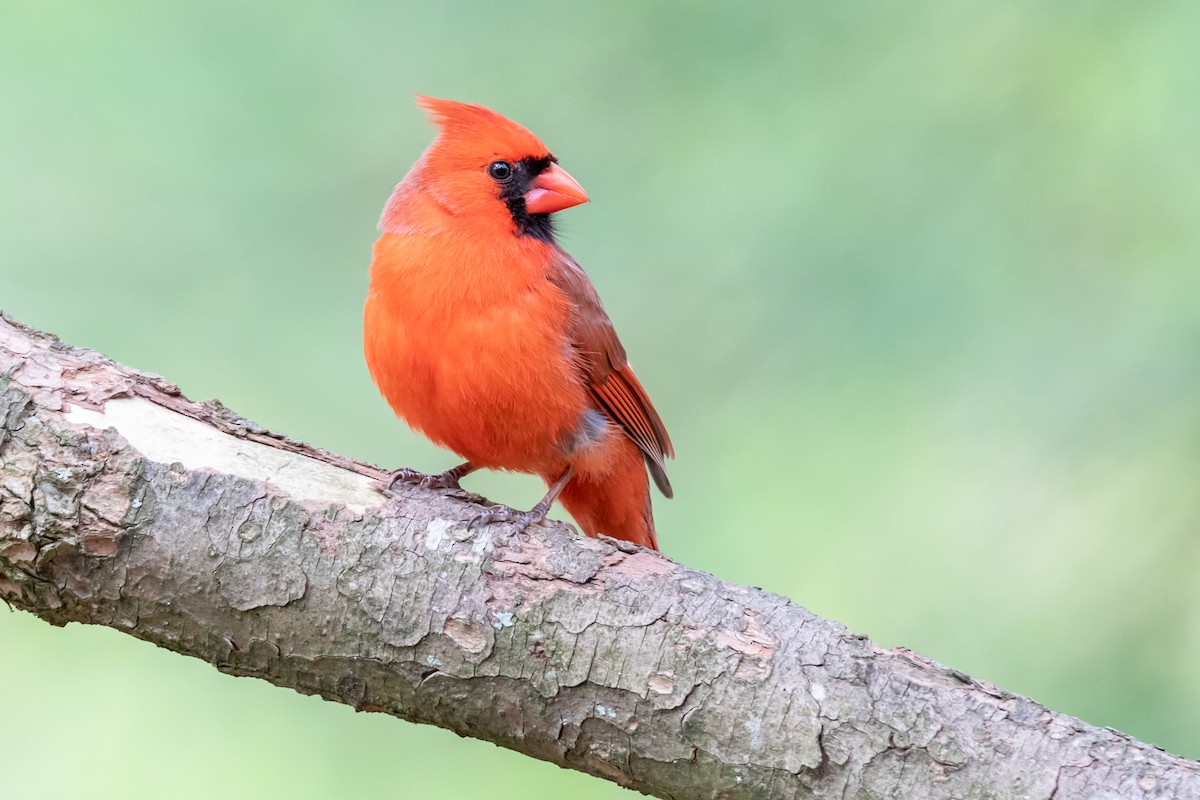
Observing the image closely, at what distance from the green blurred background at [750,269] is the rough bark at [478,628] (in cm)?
147

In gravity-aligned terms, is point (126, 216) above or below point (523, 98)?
below

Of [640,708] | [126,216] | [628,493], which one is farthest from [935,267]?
[126,216]

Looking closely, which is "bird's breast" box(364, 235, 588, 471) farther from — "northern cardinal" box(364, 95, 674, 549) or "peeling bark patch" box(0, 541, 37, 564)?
"peeling bark patch" box(0, 541, 37, 564)

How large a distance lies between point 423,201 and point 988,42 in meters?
2.00

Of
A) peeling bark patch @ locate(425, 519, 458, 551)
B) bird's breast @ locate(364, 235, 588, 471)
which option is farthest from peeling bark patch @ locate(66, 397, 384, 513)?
bird's breast @ locate(364, 235, 588, 471)

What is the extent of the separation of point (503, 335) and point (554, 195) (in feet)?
1.59

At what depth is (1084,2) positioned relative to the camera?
3.88 metres

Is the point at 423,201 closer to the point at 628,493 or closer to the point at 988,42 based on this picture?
the point at 628,493

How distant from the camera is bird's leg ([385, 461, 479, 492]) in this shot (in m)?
2.42

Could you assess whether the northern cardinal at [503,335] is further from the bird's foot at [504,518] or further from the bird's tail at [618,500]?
the bird's foot at [504,518]

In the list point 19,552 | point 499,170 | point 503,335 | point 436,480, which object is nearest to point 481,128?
point 499,170

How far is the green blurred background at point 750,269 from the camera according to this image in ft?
11.7

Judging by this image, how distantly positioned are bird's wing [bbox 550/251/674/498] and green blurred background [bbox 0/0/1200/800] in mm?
587

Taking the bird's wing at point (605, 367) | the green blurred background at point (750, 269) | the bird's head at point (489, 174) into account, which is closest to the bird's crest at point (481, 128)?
the bird's head at point (489, 174)
